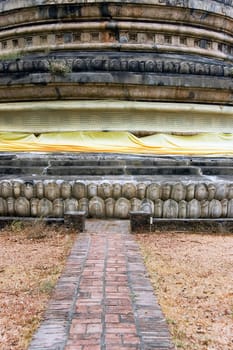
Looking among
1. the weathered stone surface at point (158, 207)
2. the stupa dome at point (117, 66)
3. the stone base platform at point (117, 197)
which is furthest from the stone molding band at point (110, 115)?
the weathered stone surface at point (158, 207)

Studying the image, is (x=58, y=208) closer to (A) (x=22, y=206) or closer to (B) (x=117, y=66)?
(A) (x=22, y=206)

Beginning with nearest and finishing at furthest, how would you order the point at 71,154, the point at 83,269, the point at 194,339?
the point at 194,339, the point at 83,269, the point at 71,154

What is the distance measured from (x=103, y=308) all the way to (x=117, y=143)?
604 centimetres

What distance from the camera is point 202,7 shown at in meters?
12.0

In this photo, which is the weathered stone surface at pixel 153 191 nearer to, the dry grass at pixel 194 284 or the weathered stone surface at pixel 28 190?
the dry grass at pixel 194 284

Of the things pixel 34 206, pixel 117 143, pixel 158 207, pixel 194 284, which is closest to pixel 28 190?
pixel 34 206

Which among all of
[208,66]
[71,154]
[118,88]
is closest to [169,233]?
[71,154]

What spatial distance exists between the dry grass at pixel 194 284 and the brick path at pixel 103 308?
0.46 feet

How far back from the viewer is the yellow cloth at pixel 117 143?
342 inches

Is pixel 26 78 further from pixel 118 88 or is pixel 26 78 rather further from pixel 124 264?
pixel 124 264

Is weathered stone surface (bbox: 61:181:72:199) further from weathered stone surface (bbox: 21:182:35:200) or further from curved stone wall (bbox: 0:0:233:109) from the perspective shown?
curved stone wall (bbox: 0:0:233:109)

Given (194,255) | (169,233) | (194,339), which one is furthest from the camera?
(169,233)

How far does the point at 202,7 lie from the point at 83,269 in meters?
9.80

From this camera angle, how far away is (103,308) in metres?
3.33
